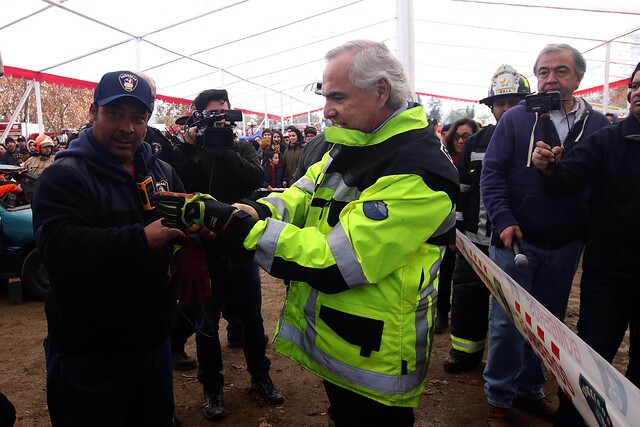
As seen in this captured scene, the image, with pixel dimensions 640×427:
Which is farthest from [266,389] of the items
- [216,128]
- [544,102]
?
[544,102]

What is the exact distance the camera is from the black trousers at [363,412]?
1.68m

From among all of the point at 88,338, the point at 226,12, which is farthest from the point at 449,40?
the point at 88,338

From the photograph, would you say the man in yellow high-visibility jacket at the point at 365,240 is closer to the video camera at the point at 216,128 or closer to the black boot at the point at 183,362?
the video camera at the point at 216,128

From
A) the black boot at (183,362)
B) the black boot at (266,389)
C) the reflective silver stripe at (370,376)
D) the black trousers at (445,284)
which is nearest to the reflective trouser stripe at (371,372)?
the reflective silver stripe at (370,376)

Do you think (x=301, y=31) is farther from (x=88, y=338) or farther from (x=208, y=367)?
(x=88, y=338)

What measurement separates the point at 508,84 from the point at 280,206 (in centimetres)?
244

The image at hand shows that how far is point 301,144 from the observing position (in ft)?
31.8

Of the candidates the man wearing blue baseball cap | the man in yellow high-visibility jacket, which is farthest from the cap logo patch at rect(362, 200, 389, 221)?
the man wearing blue baseball cap

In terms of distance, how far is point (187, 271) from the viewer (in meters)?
1.81

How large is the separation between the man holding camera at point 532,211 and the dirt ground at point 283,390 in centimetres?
37

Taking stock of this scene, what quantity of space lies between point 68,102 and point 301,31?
94.4ft

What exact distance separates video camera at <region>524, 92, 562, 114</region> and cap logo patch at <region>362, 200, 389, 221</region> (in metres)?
1.43

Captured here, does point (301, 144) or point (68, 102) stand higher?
point (68, 102)

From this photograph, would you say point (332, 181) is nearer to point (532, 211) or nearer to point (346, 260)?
point (346, 260)
